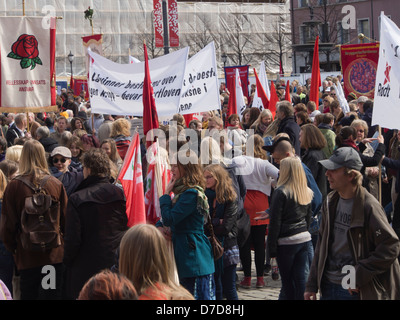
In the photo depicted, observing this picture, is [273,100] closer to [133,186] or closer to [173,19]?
[133,186]

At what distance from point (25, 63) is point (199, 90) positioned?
253cm

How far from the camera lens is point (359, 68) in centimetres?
1426

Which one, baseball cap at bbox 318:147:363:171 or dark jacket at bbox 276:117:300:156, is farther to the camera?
dark jacket at bbox 276:117:300:156

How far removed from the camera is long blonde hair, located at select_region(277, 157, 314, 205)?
6.32 meters

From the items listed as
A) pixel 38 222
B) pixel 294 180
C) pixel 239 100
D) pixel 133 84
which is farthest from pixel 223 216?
pixel 239 100

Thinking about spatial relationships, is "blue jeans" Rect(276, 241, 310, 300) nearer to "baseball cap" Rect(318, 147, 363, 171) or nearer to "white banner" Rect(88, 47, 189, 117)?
"baseball cap" Rect(318, 147, 363, 171)

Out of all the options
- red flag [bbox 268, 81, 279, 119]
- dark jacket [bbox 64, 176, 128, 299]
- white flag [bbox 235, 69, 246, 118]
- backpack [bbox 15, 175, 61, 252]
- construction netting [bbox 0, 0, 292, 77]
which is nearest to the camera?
dark jacket [bbox 64, 176, 128, 299]

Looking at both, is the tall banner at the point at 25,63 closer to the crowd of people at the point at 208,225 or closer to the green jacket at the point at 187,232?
the crowd of people at the point at 208,225

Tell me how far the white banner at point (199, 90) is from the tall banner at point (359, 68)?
3977mm

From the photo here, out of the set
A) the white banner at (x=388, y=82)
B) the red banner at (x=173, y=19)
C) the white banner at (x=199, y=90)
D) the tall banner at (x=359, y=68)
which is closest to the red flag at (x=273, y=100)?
the tall banner at (x=359, y=68)

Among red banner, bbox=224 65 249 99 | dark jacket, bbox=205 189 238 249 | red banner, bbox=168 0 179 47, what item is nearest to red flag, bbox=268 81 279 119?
red banner, bbox=224 65 249 99

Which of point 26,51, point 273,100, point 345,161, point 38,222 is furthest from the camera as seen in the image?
point 273,100

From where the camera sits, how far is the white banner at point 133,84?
29.8 feet

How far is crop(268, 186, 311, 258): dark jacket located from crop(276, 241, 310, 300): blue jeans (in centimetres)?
12
